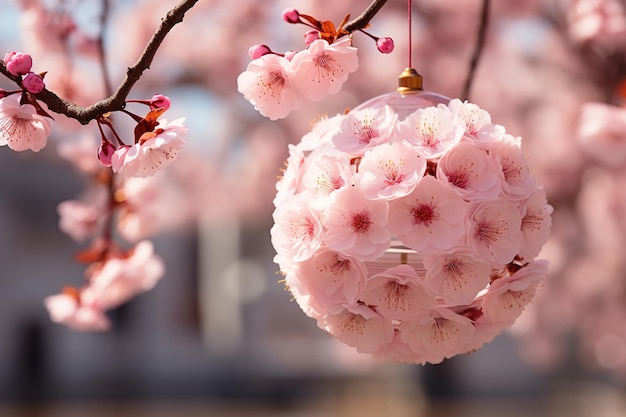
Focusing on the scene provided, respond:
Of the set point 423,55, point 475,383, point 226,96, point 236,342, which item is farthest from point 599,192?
point 236,342

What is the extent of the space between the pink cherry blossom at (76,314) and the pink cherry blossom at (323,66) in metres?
1.35

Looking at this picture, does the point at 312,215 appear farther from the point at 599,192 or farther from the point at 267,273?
the point at 267,273

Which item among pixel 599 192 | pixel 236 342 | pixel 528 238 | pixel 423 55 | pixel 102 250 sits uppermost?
pixel 236 342

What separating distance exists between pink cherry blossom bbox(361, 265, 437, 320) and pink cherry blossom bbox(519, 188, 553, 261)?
15 cm

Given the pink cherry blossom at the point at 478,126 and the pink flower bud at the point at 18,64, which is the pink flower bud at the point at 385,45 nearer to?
the pink cherry blossom at the point at 478,126

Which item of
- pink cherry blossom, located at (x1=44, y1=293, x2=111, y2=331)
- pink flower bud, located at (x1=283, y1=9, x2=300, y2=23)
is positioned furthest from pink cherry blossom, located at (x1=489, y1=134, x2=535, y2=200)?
pink cherry blossom, located at (x1=44, y1=293, x2=111, y2=331)

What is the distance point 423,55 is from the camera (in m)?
5.24

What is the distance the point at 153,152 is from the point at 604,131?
6.30 ft

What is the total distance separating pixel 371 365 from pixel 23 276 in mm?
6503

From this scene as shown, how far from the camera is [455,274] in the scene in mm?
1137

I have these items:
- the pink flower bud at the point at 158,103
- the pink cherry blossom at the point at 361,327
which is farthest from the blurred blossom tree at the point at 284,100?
the pink cherry blossom at the point at 361,327

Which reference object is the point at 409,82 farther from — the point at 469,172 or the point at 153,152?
the point at 153,152

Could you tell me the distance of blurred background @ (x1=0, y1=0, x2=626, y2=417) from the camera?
446 cm

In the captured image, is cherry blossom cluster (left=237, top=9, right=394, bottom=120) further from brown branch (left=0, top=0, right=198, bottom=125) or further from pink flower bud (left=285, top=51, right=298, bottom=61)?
brown branch (left=0, top=0, right=198, bottom=125)
